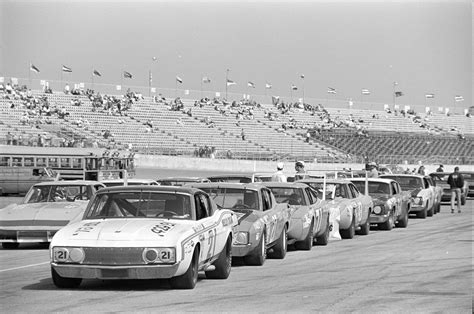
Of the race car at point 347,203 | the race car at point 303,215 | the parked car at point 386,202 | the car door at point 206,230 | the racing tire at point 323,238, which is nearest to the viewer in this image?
the car door at point 206,230

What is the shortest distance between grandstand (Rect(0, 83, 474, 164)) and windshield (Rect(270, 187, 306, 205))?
86.5 feet

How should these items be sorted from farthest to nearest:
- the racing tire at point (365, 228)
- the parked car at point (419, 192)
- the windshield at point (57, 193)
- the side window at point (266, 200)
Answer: the parked car at point (419, 192)
the racing tire at point (365, 228)
the windshield at point (57, 193)
the side window at point (266, 200)

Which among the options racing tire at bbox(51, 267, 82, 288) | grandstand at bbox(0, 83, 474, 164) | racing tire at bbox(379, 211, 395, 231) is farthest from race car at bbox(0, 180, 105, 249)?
grandstand at bbox(0, 83, 474, 164)

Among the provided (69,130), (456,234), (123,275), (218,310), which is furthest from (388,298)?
(69,130)

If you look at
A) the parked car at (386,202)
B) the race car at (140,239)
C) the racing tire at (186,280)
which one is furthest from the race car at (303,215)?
the racing tire at (186,280)

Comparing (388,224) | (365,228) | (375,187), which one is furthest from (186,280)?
(375,187)

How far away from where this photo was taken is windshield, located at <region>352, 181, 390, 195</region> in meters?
25.7

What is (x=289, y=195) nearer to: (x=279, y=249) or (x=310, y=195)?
(x=310, y=195)

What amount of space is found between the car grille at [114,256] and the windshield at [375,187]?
1527 centimetres

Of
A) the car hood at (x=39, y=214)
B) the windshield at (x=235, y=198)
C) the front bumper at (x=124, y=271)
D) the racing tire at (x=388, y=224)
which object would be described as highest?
the windshield at (x=235, y=198)

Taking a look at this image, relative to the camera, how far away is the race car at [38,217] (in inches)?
695

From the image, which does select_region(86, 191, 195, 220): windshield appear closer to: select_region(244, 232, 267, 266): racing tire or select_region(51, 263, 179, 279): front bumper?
select_region(51, 263, 179, 279): front bumper

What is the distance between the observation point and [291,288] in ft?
39.1

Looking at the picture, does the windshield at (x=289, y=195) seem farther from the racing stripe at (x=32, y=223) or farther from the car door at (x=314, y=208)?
the racing stripe at (x=32, y=223)
